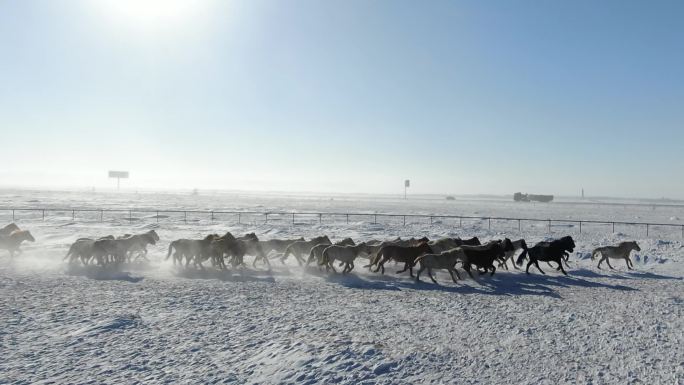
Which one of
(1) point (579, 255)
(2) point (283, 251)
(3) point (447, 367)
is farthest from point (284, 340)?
(1) point (579, 255)

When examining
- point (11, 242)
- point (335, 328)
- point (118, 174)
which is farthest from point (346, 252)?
point (118, 174)

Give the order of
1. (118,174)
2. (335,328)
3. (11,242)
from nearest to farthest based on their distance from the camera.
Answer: (335,328) < (11,242) < (118,174)

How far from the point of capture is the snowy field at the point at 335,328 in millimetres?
6363

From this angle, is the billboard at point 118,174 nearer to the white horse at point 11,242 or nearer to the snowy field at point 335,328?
the white horse at point 11,242

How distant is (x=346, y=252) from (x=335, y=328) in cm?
632

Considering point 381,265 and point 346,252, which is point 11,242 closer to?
point 346,252

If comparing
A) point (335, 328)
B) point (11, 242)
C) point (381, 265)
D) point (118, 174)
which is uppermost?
point (118, 174)

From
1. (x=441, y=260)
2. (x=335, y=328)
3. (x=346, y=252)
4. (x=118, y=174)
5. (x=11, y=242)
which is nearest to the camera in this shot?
(x=335, y=328)

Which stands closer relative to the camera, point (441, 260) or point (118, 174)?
point (441, 260)

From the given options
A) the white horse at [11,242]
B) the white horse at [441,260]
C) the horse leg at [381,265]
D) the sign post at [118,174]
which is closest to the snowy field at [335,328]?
the horse leg at [381,265]

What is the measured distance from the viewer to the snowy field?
20.9 feet

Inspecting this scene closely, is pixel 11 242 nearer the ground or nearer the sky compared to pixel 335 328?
nearer the sky

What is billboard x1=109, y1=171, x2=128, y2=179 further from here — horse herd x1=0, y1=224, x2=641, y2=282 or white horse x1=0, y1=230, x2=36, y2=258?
horse herd x1=0, y1=224, x2=641, y2=282

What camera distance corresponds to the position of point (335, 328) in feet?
27.4
